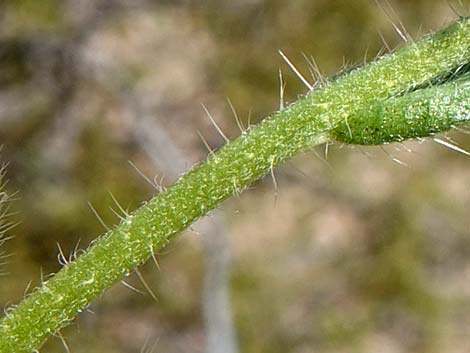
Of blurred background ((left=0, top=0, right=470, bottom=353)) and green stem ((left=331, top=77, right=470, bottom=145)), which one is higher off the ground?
green stem ((left=331, top=77, right=470, bottom=145))

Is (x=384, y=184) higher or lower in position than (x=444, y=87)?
lower

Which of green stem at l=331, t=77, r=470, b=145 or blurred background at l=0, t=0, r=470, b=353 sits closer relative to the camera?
green stem at l=331, t=77, r=470, b=145

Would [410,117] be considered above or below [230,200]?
above

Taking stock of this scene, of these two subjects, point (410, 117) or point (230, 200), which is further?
point (230, 200)

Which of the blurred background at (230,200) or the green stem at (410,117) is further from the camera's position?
the blurred background at (230,200)

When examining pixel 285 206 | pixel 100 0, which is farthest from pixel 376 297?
pixel 100 0

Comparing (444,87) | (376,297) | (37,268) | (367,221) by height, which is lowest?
(376,297)

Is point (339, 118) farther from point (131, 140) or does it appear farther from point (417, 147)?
point (417, 147)

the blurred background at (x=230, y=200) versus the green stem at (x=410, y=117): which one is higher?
the green stem at (x=410, y=117)
